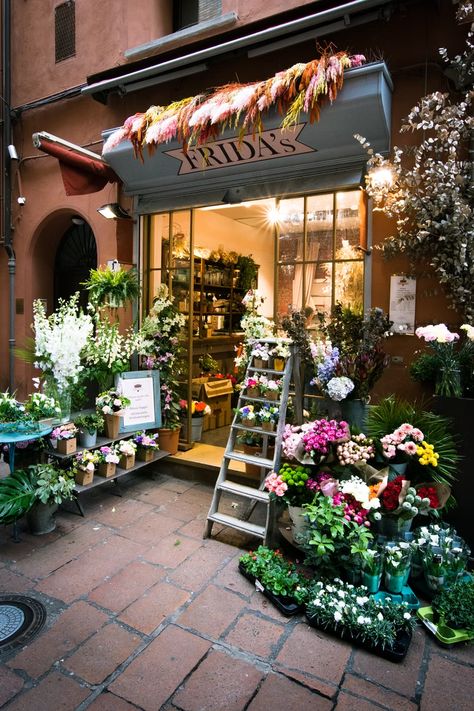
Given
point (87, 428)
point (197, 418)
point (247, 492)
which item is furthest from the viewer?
point (197, 418)

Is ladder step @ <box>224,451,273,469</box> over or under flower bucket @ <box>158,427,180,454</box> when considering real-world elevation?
over

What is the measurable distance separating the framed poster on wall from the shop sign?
8.52 feet

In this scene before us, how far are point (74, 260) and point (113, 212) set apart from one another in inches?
88.6

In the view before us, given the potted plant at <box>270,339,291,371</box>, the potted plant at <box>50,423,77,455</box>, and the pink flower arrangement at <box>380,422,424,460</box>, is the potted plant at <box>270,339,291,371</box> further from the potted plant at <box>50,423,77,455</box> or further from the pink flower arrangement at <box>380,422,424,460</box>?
the potted plant at <box>50,423,77,455</box>

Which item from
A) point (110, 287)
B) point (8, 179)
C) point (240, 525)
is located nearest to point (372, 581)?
point (240, 525)

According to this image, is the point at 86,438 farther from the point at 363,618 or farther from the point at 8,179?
the point at 8,179

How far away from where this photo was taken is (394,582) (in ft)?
10.4

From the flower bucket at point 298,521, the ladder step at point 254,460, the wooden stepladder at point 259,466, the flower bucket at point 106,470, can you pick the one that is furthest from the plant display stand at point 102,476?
the flower bucket at point 298,521

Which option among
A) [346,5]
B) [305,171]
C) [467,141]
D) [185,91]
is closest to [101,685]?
[305,171]

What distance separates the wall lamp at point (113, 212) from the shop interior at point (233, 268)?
325 mm

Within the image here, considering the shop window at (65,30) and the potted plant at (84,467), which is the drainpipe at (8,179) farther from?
the potted plant at (84,467)

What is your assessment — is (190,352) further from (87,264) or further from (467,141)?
(467,141)

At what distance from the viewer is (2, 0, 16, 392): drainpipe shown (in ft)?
24.6

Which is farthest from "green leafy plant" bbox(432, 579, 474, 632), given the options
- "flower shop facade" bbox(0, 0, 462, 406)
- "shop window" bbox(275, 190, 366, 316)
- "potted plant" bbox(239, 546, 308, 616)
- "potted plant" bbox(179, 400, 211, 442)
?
"potted plant" bbox(179, 400, 211, 442)
